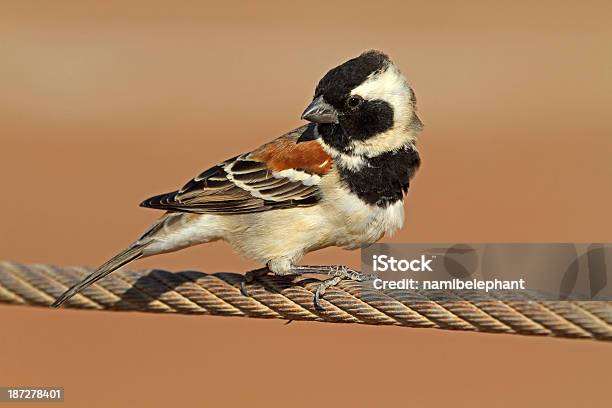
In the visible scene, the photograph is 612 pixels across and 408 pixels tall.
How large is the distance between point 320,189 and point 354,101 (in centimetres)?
56

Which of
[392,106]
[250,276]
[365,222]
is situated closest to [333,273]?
[365,222]

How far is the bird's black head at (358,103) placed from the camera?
5.21 m

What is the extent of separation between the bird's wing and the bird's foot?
40 cm

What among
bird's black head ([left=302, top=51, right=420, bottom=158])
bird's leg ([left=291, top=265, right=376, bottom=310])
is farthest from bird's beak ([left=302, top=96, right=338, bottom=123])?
bird's leg ([left=291, top=265, right=376, bottom=310])

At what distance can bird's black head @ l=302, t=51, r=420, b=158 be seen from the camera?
521 centimetres

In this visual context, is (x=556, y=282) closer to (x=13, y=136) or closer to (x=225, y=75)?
(x=13, y=136)

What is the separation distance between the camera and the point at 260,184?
5.37 metres

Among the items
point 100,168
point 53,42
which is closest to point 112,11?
point 53,42

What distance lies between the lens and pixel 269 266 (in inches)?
205

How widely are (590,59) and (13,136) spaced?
1378cm

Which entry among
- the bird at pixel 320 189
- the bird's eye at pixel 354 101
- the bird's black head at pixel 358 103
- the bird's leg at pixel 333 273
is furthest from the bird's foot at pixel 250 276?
the bird's eye at pixel 354 101

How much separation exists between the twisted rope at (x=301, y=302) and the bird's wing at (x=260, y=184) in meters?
0.50

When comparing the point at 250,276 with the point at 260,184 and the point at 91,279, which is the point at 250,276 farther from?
the point at 91,279

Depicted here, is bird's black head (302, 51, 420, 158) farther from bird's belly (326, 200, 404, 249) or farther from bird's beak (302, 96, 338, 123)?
bird's belly (326, 200, 404, 249)
